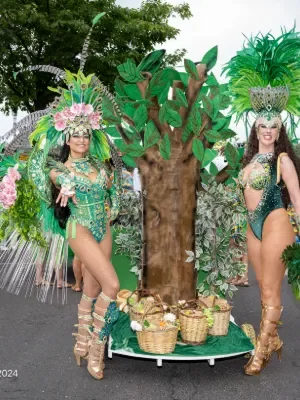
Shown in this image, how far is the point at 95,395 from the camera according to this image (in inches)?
147

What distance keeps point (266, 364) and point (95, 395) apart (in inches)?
55.8

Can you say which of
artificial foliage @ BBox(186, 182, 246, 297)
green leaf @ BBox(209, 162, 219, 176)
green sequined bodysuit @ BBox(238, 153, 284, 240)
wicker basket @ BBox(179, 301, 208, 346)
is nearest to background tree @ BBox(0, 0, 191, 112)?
green leaf @ BBox(209, 162, 219, 176)

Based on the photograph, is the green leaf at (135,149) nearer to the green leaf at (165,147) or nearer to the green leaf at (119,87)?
the green leaf at (165,147)

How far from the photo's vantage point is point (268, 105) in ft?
13.4

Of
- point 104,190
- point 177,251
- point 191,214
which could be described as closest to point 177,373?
point 177,251

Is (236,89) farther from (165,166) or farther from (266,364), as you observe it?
(266,364)

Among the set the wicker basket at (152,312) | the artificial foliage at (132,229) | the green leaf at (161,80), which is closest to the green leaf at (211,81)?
the green leaf at (161,80)

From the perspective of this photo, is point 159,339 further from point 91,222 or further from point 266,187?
point 266,187

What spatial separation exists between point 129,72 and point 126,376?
234 centimetres

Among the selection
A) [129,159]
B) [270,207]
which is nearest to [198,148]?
[129,159]

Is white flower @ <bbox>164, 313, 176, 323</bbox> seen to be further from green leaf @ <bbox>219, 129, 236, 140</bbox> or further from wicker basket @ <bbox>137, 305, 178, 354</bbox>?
green leaf @ <bbox>219, 129, 236, 140</bbox>

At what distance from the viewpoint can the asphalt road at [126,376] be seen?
12.3 feet

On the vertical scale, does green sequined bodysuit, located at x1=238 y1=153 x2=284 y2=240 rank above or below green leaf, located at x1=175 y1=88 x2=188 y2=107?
below

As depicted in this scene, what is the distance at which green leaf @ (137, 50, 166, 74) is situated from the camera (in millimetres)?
4199
